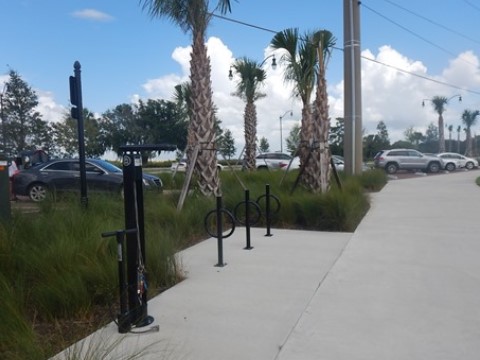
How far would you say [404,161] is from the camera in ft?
101

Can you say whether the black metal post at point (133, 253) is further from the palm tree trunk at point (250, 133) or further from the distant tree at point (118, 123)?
the distant tree at point (118, 123)

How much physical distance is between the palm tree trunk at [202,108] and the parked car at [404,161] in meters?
22.2

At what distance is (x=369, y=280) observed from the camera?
529 cm

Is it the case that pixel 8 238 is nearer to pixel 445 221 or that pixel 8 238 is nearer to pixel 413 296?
pixel 413 296

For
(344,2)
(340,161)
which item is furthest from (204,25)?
(340,161)

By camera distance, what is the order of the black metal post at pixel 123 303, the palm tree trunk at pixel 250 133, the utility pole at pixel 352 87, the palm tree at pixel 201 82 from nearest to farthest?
the black metal post at pixel 123 303
the palm tree at pixel 201 82
the utility pole at pixel 352 87
the palm tree trunk at pixel 250 133

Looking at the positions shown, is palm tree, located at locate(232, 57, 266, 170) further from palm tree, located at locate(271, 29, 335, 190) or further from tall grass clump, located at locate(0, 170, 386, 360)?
tall grass clump, located at locate(0, 170, 386, 360)

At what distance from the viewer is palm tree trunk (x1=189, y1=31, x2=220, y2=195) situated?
10.5m

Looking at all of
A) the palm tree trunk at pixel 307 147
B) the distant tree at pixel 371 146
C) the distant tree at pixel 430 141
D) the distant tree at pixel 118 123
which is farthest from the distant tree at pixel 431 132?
the palm tree trunk at pixel 307 147

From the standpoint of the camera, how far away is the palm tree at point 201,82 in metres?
10.4

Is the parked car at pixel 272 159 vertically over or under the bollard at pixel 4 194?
over

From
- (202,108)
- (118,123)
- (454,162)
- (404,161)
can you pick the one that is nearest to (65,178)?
(202,108)

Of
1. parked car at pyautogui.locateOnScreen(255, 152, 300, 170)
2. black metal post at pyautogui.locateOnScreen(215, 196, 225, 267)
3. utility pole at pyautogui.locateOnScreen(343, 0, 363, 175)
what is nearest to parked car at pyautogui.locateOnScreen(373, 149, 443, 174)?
parked car at pyautogui.locateOnScreen(255, 152, 300, 170)

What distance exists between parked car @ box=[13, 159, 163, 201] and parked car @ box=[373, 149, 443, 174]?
20.8m
